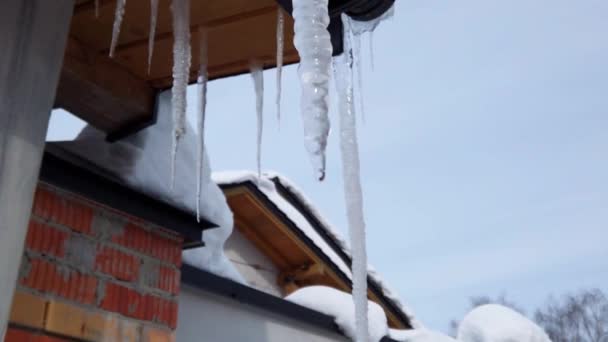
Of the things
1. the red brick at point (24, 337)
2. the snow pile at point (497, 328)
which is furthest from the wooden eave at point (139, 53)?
the snow pile at point (497, 328)

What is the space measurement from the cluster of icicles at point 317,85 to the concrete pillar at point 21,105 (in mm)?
168

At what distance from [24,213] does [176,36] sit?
1.95ft

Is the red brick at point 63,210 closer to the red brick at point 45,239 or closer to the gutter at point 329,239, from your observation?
the red brick at point 45,239

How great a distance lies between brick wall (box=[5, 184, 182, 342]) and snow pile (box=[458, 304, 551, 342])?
131 inches

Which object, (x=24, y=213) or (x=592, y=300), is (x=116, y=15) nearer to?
(x=24, y=213)

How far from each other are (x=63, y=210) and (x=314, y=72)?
0.90 m

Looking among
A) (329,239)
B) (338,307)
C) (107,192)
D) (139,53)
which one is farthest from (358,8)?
(329,239)

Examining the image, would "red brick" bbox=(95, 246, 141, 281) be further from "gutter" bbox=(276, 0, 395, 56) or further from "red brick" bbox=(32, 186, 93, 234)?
"gutter" bbox=(276, 0, 395, 56)

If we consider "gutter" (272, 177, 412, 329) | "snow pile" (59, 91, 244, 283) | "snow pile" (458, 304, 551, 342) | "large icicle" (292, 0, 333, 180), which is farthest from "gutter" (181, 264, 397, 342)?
"gutter" (272, 177, 412, 329)

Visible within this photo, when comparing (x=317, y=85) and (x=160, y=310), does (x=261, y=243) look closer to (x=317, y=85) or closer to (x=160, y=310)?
(x=160, y=310)

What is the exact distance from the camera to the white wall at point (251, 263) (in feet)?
24.1

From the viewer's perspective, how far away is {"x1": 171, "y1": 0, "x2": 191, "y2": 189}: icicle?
1720 millimetres

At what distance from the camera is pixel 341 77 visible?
66.2 inches

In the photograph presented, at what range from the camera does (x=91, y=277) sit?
5.96 feet
